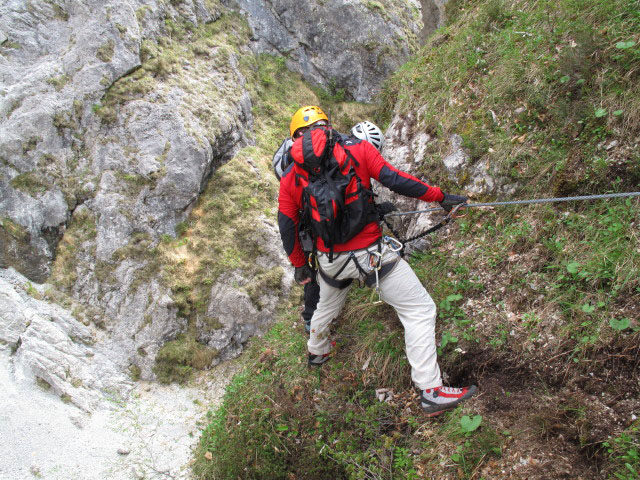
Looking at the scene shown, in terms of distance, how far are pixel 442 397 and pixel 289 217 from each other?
268cm

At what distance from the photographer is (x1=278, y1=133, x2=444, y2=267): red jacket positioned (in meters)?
4.09

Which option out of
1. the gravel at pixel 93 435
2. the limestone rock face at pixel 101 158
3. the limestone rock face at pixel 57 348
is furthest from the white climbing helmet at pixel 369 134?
the limestone rock face at pixel 57 348

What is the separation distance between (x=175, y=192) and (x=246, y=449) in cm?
522

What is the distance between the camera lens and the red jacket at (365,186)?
4.09 meters

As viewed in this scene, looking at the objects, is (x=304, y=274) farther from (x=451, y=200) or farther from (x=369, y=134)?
(x=369, y=134)

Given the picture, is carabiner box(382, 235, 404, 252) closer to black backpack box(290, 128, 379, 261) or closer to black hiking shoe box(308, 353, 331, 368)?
black backpack box(290, 128, 379, 261)

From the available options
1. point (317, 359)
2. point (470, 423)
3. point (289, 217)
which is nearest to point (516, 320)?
point (470, 423)

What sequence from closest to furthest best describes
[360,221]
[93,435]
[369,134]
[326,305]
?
[360,221]
[326,305]
[369,134]
[93,435]

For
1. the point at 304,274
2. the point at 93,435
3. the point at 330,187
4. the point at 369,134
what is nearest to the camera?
the point at 330,187

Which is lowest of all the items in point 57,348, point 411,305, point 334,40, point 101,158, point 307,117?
point 411,305

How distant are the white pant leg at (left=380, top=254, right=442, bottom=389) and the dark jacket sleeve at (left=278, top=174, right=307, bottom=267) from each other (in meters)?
1.13

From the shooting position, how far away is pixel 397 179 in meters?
4.08

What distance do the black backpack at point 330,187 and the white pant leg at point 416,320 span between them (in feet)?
2.06

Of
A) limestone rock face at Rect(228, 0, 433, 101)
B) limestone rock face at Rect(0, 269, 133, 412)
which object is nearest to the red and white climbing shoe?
limestone rock face at Rect(0, 269, 133, 412)
